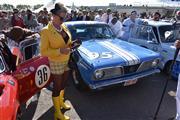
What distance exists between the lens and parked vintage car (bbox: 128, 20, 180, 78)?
7.39 m

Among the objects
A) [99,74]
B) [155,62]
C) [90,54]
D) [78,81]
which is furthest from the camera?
[155,62]

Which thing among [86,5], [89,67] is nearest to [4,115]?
[89,67]

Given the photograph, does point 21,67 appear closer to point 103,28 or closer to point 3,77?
point 3,77

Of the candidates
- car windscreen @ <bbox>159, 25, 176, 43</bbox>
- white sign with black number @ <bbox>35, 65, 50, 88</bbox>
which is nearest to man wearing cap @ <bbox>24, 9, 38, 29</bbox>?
car windscreen @ <bbox>159, 25, 176, 43</bbox>

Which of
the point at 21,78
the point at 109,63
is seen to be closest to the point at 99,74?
the point at 109,63

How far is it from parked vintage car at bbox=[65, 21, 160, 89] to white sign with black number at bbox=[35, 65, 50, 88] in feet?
3.26

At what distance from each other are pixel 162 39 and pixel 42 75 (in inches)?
167

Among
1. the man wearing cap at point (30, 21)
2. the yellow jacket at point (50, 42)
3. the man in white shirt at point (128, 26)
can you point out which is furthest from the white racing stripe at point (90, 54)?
the man wearing cap at point (30, 21)

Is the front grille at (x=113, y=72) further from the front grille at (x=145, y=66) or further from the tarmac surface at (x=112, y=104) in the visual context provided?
the front grille at (x=145, y=66)

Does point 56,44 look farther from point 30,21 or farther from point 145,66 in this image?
point 30,21

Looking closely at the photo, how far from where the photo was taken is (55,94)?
15.9ft

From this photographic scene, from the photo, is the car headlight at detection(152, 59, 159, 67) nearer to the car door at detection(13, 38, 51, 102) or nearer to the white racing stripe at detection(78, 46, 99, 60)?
the white racing stripe at detection(78, 46, 99, 60)

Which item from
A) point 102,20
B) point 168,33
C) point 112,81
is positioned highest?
point 168,33

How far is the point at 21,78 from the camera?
170 inches
